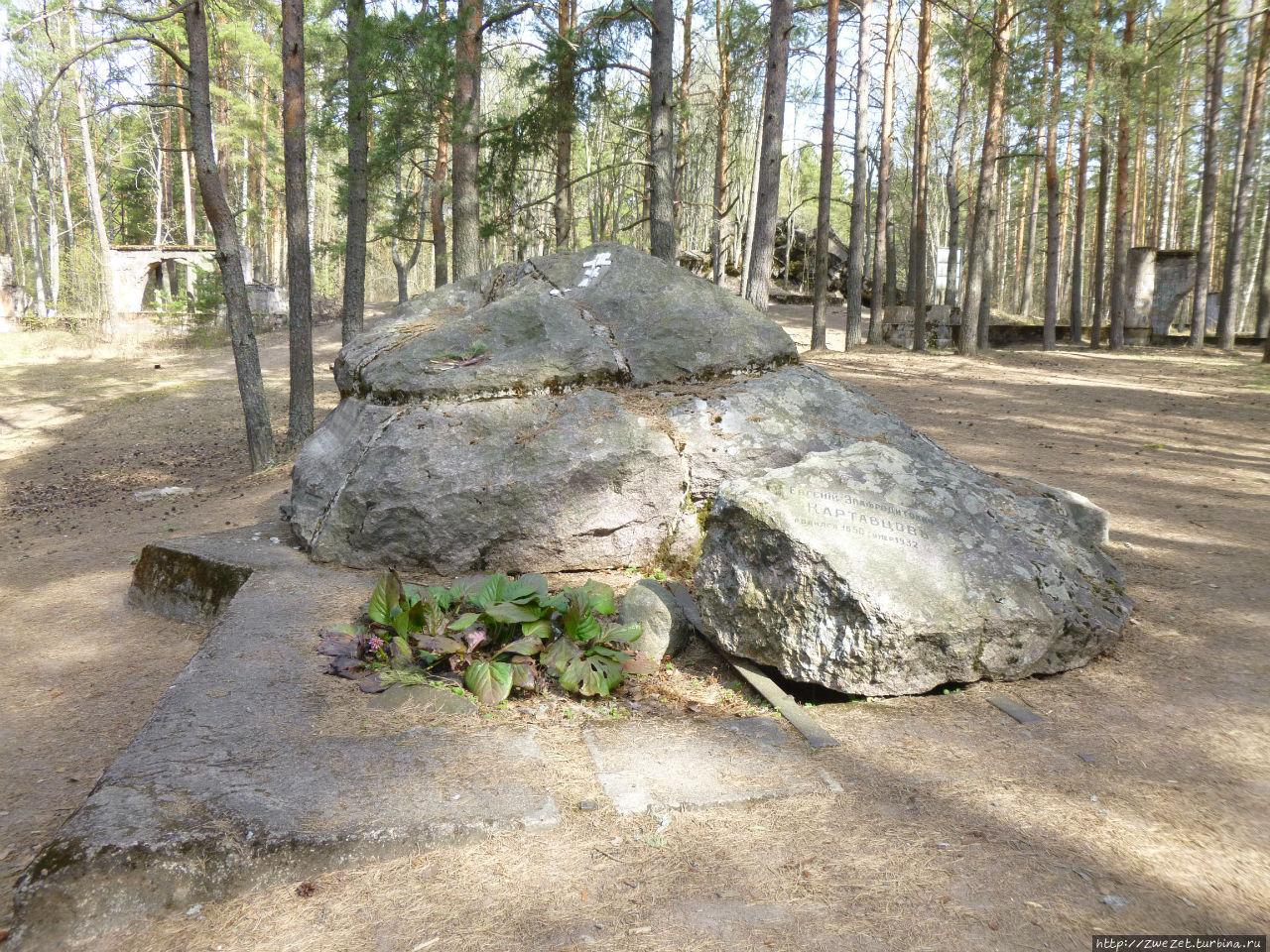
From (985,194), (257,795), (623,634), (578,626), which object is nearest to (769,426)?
(623,634)

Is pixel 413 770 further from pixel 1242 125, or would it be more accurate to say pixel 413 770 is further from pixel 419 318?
pixel 1242 125

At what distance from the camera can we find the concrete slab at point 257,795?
221 cm

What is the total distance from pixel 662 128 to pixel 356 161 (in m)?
4.33

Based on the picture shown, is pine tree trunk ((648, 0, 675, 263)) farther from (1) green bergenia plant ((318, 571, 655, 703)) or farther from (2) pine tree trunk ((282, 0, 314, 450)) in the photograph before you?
(1) green bergenia plant ((318, 571, 655, 703))

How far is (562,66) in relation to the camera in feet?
34.0

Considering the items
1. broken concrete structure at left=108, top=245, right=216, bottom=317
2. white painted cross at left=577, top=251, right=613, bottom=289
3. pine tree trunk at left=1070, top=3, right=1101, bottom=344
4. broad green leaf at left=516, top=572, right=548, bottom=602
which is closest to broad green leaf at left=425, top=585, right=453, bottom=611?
broad green leaf at left=516, top=572, right=548, bottom=602

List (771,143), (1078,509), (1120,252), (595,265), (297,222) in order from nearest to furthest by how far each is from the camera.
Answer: (1078,509), (595,265), (297,222), (771,143), (1120,252)

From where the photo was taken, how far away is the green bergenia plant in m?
3.51

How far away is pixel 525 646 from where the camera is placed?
3586mm

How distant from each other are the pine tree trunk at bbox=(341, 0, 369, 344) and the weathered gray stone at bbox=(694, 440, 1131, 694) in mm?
8358

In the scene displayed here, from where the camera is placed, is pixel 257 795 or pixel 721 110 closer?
pixel 257 795

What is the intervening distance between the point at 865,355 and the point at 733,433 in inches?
462

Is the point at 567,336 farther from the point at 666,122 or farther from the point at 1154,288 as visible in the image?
the point at 1154,288

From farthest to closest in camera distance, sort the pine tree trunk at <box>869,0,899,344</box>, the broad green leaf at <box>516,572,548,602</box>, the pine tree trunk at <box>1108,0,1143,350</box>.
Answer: the pine tree trunk at <box>1108,0,1143,350</box>, the pine tree trunk at <box>869,0,899,344</box>, the broad green leaf at <box>516,572,548,602</box>
